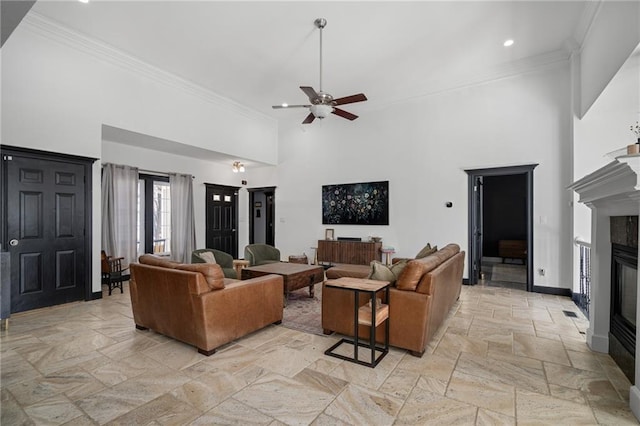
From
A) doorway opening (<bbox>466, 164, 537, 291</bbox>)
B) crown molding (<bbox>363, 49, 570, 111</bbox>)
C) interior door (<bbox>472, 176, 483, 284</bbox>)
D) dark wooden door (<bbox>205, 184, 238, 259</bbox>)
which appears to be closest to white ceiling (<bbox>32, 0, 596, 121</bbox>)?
crown molding (<bbox>363, 49, 570, 111</bbox>)

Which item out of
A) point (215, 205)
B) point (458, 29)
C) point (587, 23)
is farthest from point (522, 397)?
point (215, 205)

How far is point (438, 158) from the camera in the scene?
20.8ft

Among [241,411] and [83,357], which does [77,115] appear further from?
[241,411]

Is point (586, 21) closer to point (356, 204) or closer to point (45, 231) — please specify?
point (356, 204)

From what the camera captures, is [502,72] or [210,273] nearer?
[210,273]

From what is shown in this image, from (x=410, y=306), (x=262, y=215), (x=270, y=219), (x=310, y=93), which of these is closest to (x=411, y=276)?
(x=410, y=306)

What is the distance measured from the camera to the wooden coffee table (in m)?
4.43

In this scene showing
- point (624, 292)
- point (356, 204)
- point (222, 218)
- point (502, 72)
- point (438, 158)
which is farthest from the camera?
point (222, 218)

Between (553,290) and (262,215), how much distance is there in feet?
25.4

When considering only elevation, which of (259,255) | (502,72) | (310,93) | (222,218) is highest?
(502,72)

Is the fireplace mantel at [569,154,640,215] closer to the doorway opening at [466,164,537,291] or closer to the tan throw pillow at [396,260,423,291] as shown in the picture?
the tan throw pillow at [396,260,423,291]

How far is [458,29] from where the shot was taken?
4402mm

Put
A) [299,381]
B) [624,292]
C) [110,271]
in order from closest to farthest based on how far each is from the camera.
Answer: [299,381] → [624,292] → [110,271]

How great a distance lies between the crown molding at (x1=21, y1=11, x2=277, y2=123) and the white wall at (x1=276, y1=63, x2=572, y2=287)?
2.57m
